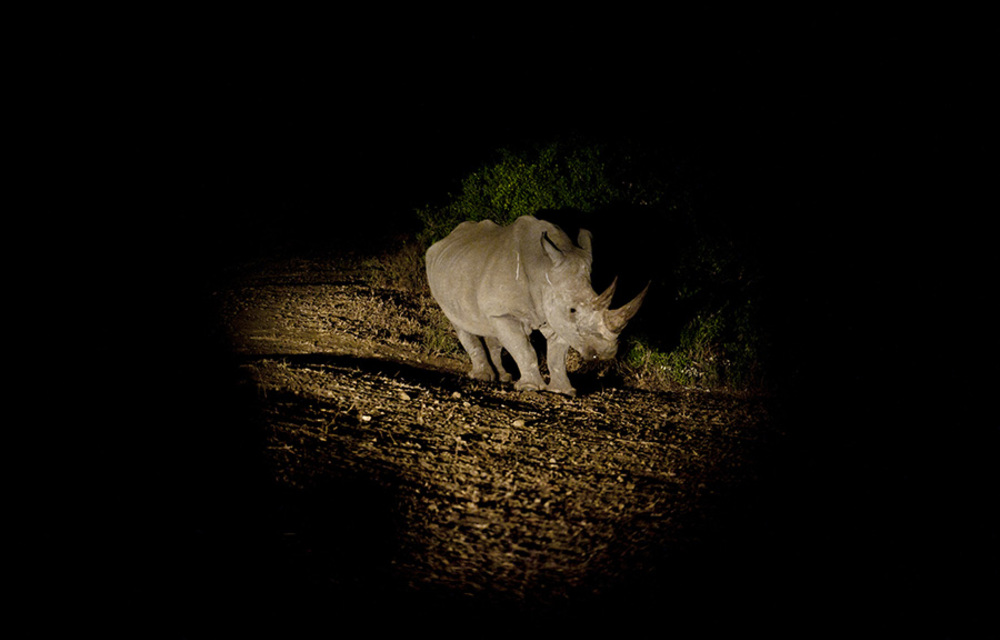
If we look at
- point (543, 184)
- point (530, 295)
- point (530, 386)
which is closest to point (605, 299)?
point (530, 295)

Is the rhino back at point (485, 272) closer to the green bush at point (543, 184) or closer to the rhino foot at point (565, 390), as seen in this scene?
the rhino foot at point (565, 390)

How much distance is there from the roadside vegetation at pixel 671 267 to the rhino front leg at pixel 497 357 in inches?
53.6

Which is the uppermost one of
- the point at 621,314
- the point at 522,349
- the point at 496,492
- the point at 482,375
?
the point at 621,314

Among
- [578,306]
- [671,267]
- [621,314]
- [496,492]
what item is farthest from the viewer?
[671,267]

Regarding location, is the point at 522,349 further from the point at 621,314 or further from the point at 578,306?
the point at 621,314

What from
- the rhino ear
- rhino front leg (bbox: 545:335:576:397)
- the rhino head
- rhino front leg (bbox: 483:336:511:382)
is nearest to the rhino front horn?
the rhino head

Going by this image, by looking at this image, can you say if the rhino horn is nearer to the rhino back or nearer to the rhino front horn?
the rhino front horn

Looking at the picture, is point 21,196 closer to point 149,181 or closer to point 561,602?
point 149,181

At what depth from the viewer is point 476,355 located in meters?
7.43

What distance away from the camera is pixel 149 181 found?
19.8 metres

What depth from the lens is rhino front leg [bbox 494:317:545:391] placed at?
20.7ft

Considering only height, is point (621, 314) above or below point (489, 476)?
above

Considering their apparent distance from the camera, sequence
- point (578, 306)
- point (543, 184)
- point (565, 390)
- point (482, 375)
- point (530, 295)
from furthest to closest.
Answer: point (543, 184) → point (482, 375) → point (565, 390) → point (530, 295) → point (578, 306)

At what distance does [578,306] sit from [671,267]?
2209 mm
